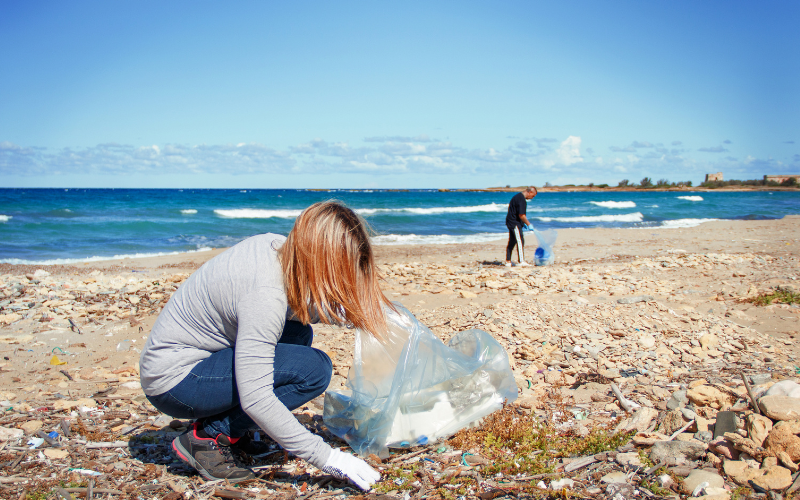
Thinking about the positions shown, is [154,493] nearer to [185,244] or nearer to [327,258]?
[327,258]

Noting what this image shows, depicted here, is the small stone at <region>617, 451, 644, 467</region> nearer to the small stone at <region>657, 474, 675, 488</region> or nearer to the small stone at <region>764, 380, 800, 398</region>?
the small stone at <region>657, 474, 675, 488</region>

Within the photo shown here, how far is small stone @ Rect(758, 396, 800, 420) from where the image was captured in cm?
215

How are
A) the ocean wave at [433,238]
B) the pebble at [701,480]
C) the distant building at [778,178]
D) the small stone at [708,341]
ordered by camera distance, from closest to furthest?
the pebble at [701,480] → the small stone at [708,341] → the ocean wave at [433,238] → the distant building at [778,178]

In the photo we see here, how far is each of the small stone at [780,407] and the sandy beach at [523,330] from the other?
504 millimetres

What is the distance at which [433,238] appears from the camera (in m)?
16.6

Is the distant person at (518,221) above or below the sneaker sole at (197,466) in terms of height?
above

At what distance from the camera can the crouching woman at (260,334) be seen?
1.83 meters

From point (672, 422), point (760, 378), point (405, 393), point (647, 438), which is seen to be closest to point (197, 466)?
point (405, 393)

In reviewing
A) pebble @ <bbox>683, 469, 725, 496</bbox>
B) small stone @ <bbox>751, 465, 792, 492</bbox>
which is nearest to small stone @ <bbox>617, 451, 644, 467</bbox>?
pebble @ <bbox>683, 469, 725, 496</bbox>

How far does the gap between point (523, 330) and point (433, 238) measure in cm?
1245

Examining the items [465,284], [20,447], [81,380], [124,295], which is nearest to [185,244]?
[124,295]

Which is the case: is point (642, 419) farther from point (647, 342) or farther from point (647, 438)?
point (647, 342)

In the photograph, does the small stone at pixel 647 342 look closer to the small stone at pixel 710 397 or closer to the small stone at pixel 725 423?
the small stone at pixel 710 397

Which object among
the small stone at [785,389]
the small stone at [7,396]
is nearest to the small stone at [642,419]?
the small stone at [785,389]
